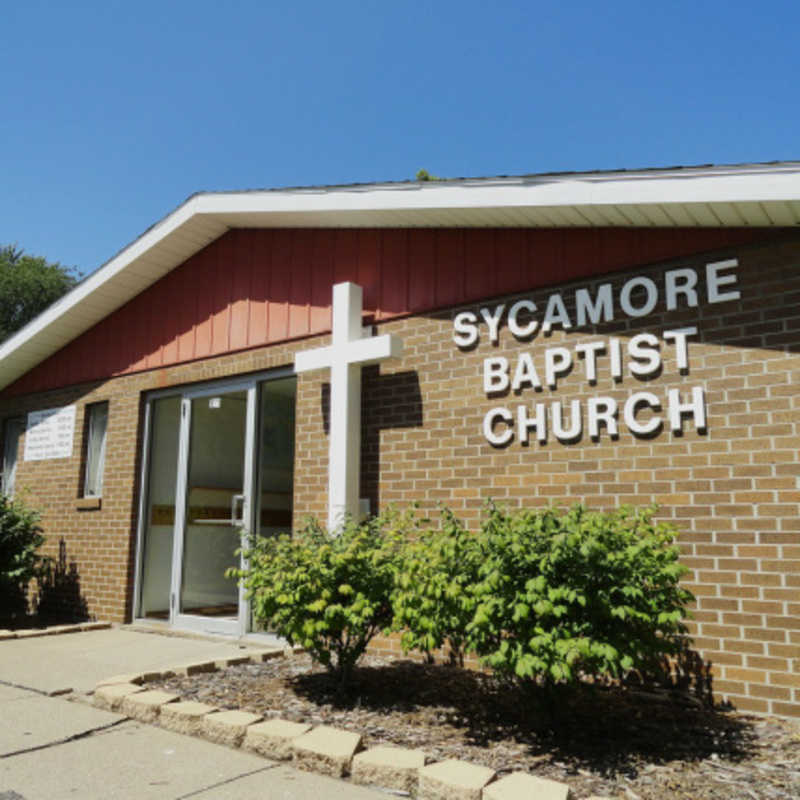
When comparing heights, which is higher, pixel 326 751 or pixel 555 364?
pixel 555 364

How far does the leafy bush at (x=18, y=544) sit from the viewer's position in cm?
868

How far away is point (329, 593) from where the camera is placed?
15.2 feet

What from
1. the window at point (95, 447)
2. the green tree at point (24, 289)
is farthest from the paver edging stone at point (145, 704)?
the green tree at point (24, 289)

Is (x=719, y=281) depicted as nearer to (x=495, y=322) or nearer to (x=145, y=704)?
(x=495, y=322)

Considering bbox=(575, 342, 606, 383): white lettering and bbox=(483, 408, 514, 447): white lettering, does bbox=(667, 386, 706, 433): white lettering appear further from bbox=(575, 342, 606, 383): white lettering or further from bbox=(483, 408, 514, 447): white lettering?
bbox=(483, 408, 514, 447): white lettering

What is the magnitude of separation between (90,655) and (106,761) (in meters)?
3.11

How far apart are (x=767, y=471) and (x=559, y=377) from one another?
157cm

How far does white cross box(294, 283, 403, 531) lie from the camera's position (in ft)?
21.0

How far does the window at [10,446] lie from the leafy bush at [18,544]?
1.67 m

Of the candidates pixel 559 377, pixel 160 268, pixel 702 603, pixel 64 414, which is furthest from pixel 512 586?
pixel 64 414

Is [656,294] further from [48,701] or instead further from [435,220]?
[48,701]

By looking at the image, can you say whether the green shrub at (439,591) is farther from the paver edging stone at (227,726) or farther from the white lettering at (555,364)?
the white lettering at (555,364)

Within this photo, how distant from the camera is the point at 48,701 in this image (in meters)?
4.99

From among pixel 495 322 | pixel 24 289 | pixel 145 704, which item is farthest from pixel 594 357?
pixel 24 289
